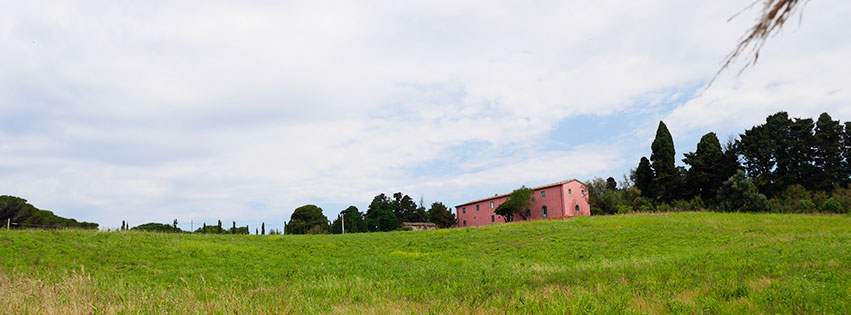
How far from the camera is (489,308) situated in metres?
6.30

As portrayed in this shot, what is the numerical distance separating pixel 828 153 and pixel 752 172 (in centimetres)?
757

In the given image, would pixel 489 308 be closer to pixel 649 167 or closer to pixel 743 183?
pixel 743 183

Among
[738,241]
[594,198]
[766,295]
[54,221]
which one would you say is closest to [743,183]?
[594,198]

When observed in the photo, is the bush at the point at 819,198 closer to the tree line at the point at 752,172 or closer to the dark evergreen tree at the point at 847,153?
the tree line at the point at 752,172

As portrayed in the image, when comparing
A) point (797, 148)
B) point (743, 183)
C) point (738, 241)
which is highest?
point (797, 148)

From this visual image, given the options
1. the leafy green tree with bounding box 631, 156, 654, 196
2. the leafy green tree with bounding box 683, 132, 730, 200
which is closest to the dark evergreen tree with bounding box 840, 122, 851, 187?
the leafy green tree with bounding box 683, 132, 730, 200

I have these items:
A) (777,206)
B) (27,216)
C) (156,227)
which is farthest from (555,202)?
(27,216)

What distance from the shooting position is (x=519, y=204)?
190 feet

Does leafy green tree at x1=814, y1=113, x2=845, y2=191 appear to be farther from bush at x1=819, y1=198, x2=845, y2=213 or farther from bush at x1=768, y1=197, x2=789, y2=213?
bush at x1=819, y1=198, x2=845, y2=213

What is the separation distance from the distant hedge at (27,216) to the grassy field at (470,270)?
29.0 m

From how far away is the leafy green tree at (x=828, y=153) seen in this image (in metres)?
50.3

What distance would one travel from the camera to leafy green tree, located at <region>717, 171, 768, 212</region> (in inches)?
1756

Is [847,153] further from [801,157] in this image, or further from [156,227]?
[156,227]

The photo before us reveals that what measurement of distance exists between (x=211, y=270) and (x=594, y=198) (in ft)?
177
